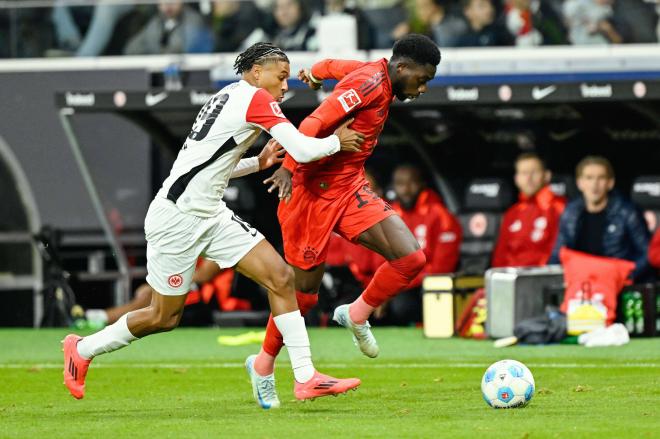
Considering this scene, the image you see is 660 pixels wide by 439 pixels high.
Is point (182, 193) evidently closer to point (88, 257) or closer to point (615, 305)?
point (615, 305)

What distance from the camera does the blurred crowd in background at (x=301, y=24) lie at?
1608 cm

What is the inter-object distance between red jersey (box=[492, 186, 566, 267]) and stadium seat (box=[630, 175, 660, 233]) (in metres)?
0.81

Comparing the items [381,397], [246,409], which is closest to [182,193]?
[246,409]

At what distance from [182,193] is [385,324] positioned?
8.08 metres

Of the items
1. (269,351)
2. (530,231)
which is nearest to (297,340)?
(269,351)

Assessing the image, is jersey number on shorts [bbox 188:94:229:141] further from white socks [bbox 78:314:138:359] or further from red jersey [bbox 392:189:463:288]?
red jersey [bbox 392:189:463:288]

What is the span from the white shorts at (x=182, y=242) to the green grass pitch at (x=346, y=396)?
30.7 inches

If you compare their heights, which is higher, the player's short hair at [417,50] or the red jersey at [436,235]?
the player's short hair at [417,50]

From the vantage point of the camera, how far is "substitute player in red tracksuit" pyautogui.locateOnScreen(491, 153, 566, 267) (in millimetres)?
15812

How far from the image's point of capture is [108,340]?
891cm

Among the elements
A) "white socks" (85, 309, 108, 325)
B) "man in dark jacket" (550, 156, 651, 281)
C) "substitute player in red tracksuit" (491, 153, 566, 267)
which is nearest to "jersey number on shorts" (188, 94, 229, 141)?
"man in dark jacket" (550, 156, 651, 281)

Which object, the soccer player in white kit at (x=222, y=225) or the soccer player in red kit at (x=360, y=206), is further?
the soccer player in red kit at (x=360, y=206)

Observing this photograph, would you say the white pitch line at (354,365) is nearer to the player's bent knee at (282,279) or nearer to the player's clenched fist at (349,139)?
the player's clenched fist at (349,139)

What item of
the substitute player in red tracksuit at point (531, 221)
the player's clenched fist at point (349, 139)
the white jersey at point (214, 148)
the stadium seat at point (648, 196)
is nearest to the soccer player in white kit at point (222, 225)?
the white jersey at point (214, 148)
